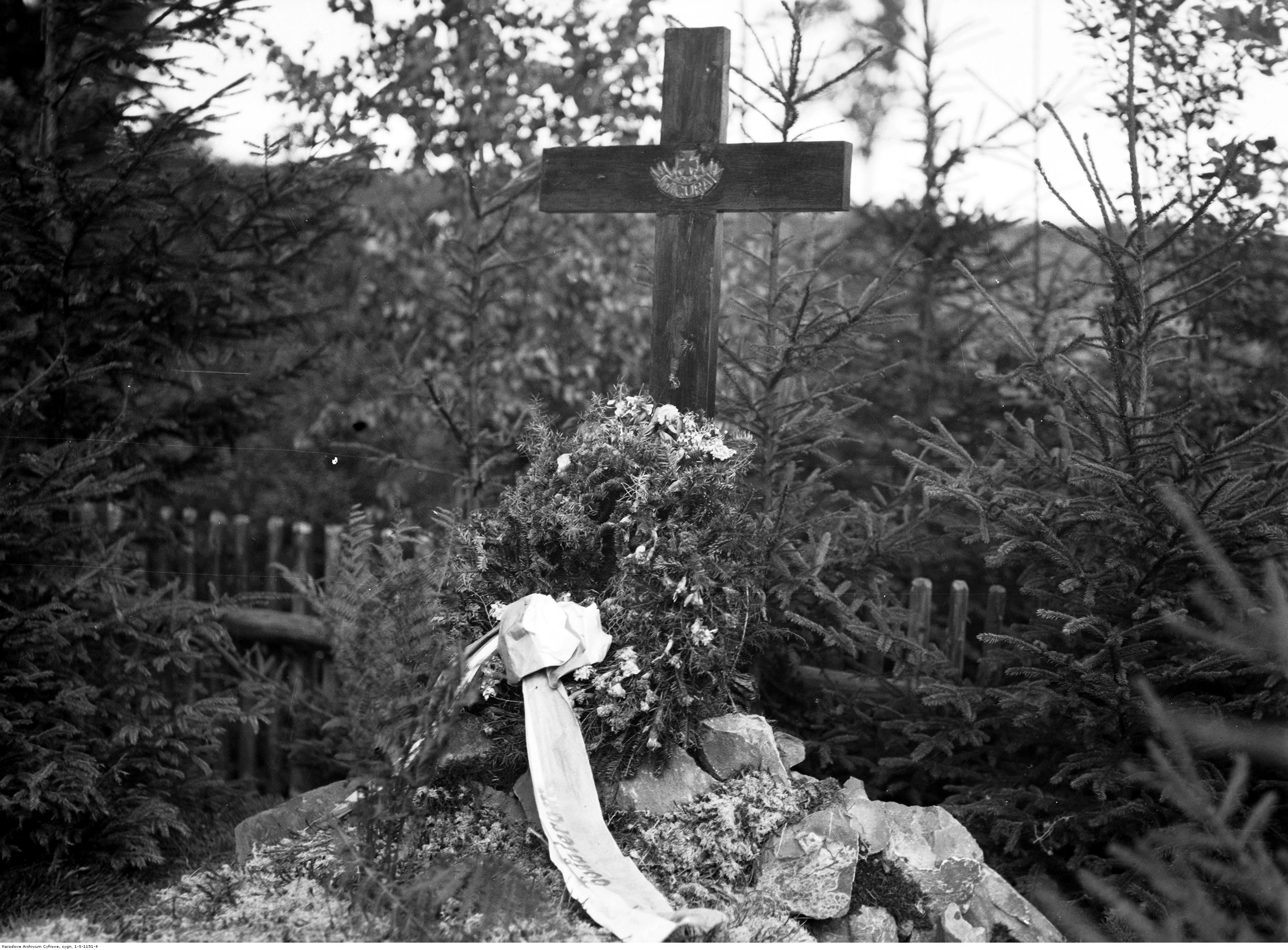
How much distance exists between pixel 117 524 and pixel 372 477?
3.25 meters

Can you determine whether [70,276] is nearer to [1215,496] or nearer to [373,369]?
[373,369]

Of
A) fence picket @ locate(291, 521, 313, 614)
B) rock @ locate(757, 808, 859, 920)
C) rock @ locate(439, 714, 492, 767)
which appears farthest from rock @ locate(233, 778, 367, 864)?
fence picket @ locate(291, 521, 313, 614)

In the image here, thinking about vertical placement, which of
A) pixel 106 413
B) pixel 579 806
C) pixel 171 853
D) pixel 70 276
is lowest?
pixel 171 853

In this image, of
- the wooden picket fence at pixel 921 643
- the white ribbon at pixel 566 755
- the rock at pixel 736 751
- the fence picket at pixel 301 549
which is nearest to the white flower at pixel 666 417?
the white ribbon at pixel 566 755

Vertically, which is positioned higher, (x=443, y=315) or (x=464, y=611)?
(x=443, y=315)

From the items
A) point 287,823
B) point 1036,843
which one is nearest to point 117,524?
point 287,823

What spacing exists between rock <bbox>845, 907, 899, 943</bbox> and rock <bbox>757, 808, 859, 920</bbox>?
0.16ft

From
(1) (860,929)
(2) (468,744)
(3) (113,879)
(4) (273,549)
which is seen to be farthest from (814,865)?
(4) (273,549)

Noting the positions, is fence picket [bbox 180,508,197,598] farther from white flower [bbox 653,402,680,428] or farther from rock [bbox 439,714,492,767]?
white flower [bbox 653,402,680,428]

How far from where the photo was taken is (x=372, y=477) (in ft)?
27.7

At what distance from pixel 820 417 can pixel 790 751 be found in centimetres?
134

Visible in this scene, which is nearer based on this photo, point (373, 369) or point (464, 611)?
point (464, 611)

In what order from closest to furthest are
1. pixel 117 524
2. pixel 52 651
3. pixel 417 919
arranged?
pixel 417 919 < pixel 52 651 < pixel 117 524

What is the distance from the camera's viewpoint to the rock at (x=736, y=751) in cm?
361
